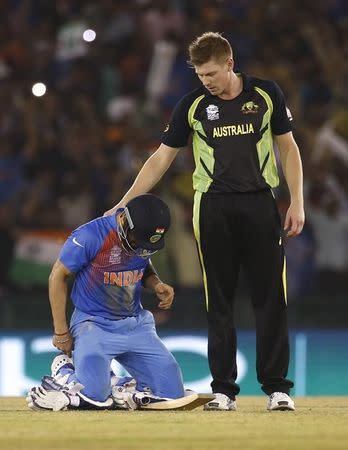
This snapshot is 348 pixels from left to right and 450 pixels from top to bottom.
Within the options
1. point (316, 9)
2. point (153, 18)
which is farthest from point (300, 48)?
point (153, 18)

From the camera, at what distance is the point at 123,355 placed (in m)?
6.75

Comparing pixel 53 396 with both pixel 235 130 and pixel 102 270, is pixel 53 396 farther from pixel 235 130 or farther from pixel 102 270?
pixel 235 130

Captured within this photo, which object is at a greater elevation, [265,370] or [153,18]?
[153,18]

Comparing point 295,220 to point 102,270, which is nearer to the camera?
point 295,220

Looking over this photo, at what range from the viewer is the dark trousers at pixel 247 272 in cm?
628

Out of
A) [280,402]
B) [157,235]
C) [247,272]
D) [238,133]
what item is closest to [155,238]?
[157,235]

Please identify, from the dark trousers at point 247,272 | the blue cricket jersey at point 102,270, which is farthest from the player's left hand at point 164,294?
the dark trousers at point 247,272

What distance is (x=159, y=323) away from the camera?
10.3m

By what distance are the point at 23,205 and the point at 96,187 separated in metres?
0.66

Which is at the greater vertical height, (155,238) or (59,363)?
(155,238)

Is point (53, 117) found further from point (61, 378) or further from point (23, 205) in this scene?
point (61, 378)

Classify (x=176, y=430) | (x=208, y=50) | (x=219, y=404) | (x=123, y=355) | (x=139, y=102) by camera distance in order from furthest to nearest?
(x=139, y=102) → (x=123, y=355) → (x=219, y=404) → (x=208, y=50) → (x=176, y=430)

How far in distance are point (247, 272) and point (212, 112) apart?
853 mm

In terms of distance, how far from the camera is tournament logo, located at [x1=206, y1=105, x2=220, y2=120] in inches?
246
